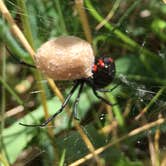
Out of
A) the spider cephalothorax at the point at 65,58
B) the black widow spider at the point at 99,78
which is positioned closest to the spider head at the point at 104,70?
the black widow spider at the point at 99,78

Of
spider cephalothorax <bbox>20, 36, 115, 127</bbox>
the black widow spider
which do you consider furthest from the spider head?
spider cephalothorax <bbox>20, 36, 115, 127</bbox>

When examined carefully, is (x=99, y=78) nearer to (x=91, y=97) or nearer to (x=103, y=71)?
(x=103, y=71)

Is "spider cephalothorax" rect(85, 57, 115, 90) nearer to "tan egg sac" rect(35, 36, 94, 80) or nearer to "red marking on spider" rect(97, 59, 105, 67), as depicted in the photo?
"red marking on spider" rect(97, 59, 105, 67)

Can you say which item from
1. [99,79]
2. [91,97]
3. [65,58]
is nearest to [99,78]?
[99,79]

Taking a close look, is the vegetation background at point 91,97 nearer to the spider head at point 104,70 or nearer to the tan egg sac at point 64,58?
the spider head at point 104,70

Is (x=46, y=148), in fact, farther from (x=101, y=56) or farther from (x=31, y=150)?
(x=101, y=56)

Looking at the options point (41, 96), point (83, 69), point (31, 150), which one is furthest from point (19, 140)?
point (83, 69)
